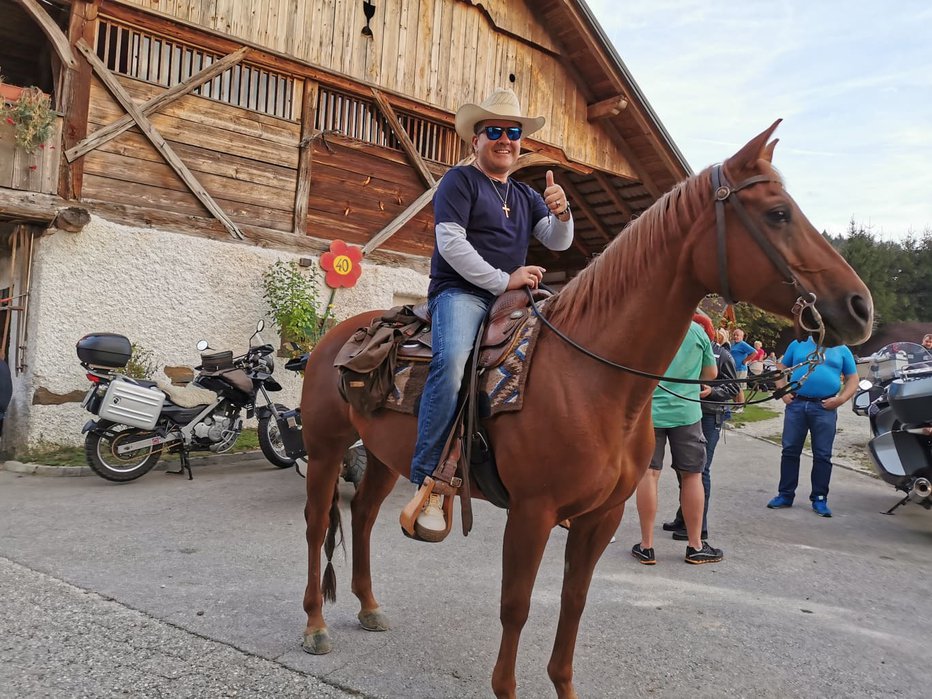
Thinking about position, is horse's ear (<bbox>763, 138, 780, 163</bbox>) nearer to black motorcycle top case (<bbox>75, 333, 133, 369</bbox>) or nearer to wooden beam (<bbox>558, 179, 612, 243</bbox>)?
Answer: black motorcycle top case (<bbox>75, 333, 133, 369</bbox>)

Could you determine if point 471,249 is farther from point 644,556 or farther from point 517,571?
point 644,556

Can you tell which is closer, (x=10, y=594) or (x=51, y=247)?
(x=10, y=594)

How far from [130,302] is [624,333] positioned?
25.8 feet

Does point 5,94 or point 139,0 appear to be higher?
point 139,0

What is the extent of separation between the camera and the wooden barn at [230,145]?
7.96m

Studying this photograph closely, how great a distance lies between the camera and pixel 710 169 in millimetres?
2350

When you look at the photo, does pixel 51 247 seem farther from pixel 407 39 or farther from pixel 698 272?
pixel 698 272

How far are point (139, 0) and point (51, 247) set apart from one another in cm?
335

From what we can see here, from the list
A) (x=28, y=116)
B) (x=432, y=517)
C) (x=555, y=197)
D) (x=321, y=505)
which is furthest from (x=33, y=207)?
(x=432, y=517)

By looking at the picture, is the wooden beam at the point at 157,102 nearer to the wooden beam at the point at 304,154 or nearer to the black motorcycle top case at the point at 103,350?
the wooden beam at the point at 304,154

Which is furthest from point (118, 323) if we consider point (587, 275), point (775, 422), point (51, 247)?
point (775, 422)

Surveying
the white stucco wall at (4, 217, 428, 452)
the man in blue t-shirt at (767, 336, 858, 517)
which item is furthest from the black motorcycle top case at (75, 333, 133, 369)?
the man in blue t-shirt at (767, 336, 858, 517)

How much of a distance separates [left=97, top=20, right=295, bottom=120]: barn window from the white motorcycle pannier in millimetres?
4374

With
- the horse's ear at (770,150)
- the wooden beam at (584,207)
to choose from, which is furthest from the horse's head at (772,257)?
the wooden beam at (584,207)
